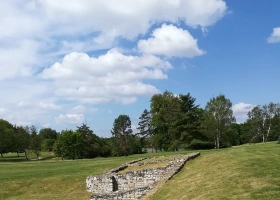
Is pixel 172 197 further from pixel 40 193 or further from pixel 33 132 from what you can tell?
pixel 33 132

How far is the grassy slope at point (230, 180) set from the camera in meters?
12.9

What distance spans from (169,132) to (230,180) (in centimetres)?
4415

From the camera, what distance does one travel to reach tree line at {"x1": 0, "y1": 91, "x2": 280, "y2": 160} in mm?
55125

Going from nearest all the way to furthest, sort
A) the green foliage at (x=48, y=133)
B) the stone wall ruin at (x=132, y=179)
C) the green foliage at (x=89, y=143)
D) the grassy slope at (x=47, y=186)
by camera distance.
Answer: the stone wall ruin at (x=132, y=179) < the grassy slope at (x=47, y=186) < the green foliage at (x=89, y=143) < the green foliage at (x=48, y=133)

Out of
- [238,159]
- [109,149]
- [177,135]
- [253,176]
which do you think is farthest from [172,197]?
[109,149]

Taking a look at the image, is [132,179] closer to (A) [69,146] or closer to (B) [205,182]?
(B) [205,182]

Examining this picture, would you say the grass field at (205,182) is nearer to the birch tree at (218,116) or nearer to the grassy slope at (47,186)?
the grassy slope at (47,186)

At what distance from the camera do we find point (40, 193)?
24.2 metres

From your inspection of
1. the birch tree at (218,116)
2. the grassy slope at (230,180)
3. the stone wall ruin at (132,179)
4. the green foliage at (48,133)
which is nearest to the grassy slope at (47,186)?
the stone wall ruin at (132,179)

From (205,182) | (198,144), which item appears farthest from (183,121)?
(205,182)

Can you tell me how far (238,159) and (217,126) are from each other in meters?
49.6

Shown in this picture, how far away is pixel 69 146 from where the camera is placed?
236 feet

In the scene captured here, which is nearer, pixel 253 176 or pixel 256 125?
pixel 253 176

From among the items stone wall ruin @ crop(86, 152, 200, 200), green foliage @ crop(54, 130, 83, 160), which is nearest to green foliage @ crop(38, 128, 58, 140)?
green foliage @ crop(54, 130, 83, 160)
